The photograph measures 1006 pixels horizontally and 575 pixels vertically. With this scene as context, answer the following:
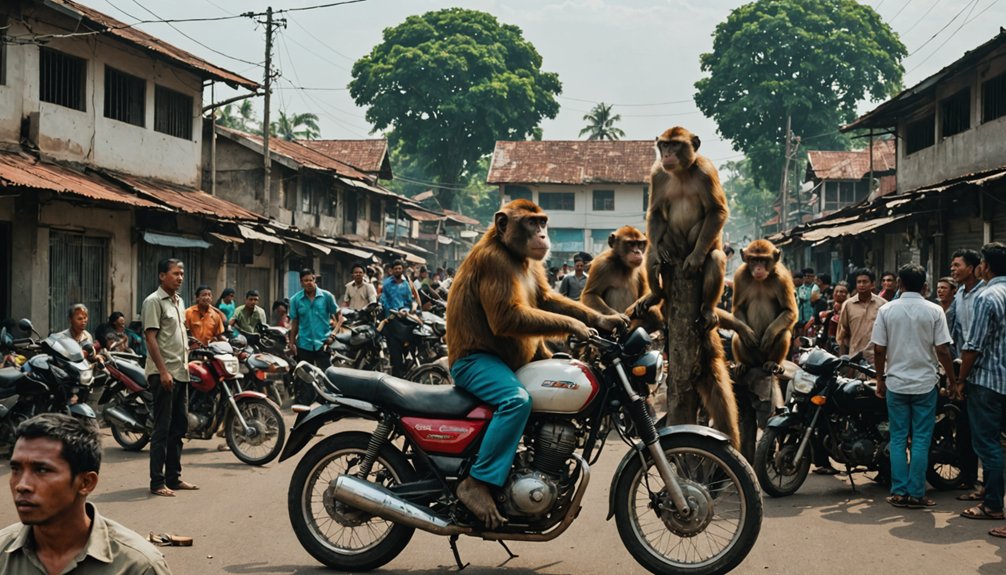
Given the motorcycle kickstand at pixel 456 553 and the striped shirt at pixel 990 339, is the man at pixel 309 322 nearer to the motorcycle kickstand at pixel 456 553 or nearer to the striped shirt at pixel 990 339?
the motorcycle kickstand at pixel 456 553

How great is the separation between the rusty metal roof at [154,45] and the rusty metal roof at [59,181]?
2521 millimetres

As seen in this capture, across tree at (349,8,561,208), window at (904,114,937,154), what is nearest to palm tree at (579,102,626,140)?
tree at (349,8,561,208)

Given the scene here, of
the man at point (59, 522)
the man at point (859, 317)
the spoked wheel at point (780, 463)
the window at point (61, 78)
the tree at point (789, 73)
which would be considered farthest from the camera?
the tree at point (789, 73)

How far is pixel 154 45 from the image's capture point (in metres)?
20.1

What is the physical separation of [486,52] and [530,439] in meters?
51.0

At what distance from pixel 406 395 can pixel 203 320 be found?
6413 millimetres

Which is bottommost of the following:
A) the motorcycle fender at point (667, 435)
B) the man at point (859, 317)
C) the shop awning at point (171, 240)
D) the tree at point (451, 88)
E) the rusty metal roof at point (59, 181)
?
the motorcycle fender at point (667, 435)

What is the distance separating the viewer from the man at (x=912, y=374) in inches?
284

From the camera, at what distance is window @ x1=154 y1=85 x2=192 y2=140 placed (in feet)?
68.3

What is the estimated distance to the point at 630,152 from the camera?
172 ft

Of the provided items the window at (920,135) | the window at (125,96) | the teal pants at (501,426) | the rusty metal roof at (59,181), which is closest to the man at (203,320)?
the rusty metal roof at (59,181)

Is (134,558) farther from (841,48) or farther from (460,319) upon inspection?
(841,48)

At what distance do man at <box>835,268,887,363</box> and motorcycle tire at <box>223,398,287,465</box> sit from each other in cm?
563

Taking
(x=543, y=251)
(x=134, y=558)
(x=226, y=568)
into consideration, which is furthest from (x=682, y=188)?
(x=134, y=558)
